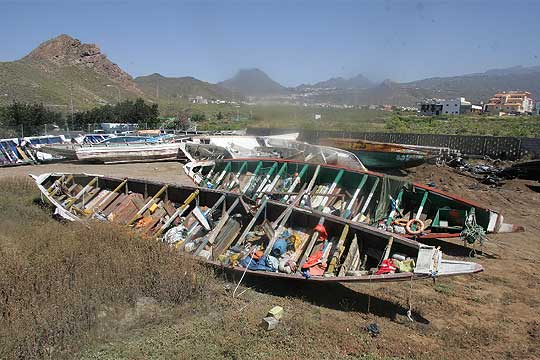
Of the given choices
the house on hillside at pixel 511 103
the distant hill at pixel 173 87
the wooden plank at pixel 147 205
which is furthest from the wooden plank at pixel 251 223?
the house on hillside at pixel 511 103

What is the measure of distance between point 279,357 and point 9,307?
3.23m

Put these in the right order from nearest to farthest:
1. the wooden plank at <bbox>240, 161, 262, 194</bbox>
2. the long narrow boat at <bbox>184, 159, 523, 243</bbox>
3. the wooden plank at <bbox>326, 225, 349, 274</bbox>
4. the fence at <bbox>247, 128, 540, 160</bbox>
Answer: the wooden plank at <bbox>326, 225, 349, 274</bbox> < the long narrow boat at <bbox>184, 159, 523, 243</bbox> < the wooden plank at <bbox>240, 161, 262, 194</bbox> < the fence at <bbox>247, 128, 540, 160</bbox>

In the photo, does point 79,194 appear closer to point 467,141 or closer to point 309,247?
point 309,247

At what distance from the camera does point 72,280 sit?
5621 millimetres

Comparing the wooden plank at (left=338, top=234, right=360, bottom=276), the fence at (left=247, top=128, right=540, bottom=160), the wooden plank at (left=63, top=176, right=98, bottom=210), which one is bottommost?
the fence at (left=247, top=128, right=540, bottom=160)

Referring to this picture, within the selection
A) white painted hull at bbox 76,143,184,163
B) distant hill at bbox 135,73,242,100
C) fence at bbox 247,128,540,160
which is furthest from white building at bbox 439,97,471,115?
white painted hull at bbox 76,143,184,163

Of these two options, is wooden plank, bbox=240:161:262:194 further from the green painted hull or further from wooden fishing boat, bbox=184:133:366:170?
the green painted hull

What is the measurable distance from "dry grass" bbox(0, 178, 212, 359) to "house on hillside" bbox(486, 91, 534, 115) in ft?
305

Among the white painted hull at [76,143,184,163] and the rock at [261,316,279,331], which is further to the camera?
the white painted hull at [76,143,184,163]

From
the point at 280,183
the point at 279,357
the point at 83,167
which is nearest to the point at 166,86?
the point at 83,167

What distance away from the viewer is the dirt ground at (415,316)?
16.3 feet

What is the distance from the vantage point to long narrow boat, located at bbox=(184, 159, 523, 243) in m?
8.17

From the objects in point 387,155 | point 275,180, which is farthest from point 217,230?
point 387,155

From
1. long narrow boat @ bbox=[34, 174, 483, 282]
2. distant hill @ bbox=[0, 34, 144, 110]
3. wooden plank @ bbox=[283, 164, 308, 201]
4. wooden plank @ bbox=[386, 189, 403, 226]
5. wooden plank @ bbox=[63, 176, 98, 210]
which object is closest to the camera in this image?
long narrow boat @ bbox=[34, 174, 483, 282]
